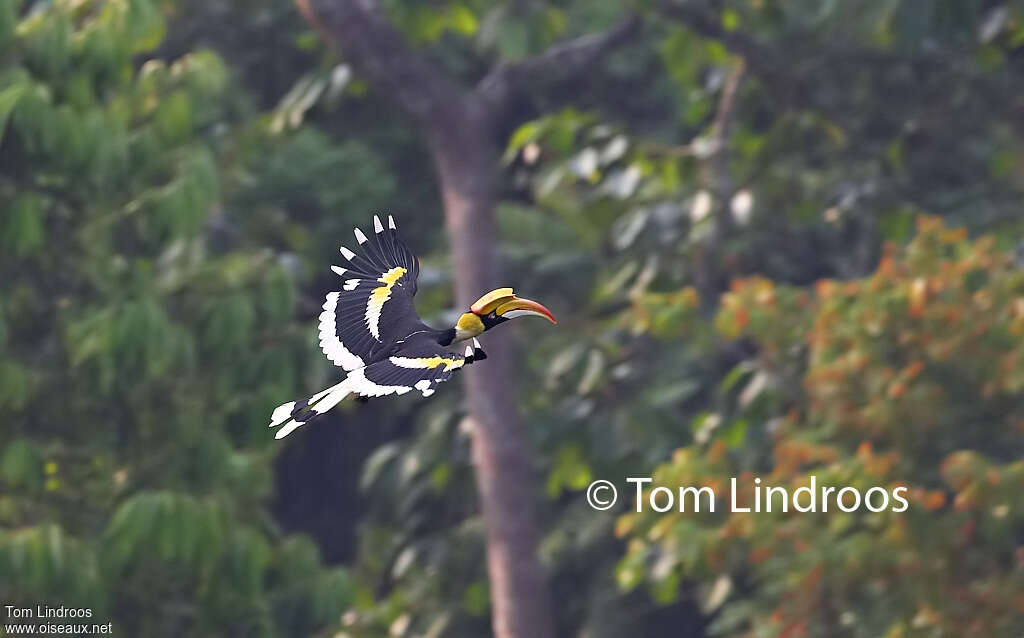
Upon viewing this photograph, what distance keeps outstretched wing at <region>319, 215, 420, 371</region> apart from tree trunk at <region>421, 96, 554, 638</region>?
12.5 ft

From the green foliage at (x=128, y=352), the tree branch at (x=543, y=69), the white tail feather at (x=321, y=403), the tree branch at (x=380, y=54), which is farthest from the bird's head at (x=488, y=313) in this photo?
the tree branch at (x=543, y=69)

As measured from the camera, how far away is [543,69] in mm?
9250

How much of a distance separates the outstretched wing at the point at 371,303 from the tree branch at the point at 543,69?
174 inches

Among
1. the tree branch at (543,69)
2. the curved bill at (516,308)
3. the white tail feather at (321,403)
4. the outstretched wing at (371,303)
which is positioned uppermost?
the tree branch at (543,69)

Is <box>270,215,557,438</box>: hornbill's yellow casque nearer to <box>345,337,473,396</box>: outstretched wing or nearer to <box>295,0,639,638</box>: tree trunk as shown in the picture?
<box>345,337,473,396</box>: outstretched wing

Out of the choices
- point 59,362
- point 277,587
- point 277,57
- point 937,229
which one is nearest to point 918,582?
point 937,229

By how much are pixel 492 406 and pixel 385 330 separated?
441 cm

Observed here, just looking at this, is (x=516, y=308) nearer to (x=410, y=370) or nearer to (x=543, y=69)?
(x=410, y=370)

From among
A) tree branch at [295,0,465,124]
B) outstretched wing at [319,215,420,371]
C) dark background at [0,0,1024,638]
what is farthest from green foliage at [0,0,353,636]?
outstretched wing at [319,215,420,371]

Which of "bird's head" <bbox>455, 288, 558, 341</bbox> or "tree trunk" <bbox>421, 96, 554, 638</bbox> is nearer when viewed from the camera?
"bird's head" <bbox>455, 288, 558, 341</bbox>

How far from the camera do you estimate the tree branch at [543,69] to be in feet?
30.1

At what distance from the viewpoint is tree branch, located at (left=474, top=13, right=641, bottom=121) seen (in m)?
9.16

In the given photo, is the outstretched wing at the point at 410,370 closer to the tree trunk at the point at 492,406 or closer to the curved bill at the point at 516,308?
the curved bill at the point at 516,308

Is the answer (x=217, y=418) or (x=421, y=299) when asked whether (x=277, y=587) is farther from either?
(x=421, y=299)
